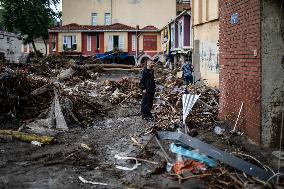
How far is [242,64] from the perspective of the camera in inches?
376

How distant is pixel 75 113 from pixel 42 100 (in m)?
1.35

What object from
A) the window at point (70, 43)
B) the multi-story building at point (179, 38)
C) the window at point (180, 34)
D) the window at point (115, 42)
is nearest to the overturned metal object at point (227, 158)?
the multi-story building at point (179, 38)

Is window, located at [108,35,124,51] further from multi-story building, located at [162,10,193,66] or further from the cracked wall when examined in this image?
the cracked wall

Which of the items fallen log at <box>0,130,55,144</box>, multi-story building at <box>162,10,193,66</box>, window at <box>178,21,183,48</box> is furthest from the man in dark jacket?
window at <box>178,21,183,48</box>

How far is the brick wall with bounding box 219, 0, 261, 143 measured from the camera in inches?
338

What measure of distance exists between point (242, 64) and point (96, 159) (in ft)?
13.2

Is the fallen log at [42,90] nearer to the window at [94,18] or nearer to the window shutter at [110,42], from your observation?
the window shutter at [110,42]

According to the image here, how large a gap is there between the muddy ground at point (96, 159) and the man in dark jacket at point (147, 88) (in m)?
1.27

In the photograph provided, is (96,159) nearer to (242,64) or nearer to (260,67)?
(260,67)

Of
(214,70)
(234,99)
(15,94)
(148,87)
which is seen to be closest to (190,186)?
(234,99)

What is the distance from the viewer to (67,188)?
6.58 m

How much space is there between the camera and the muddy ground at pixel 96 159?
6738 millimetres

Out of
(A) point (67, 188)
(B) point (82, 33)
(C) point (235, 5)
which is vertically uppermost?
(B) point (82, 33)

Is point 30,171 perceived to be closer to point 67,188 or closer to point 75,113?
point 67,188
